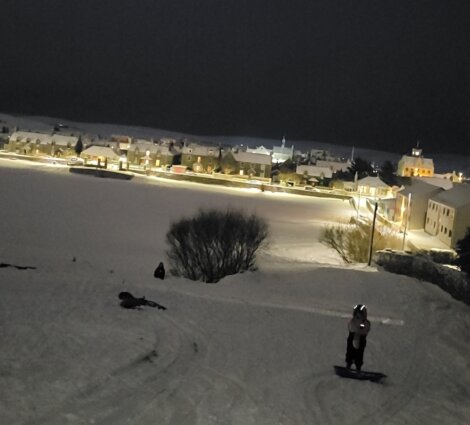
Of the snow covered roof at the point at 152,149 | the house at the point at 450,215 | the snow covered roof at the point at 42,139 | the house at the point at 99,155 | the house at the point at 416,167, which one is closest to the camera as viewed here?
the house at the point at 450,215

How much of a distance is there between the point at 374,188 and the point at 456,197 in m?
40.3

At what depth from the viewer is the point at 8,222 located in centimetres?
3319

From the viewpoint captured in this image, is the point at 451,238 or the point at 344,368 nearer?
the point at 344,368

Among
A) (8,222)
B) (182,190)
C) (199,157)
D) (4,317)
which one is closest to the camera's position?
(4,317)

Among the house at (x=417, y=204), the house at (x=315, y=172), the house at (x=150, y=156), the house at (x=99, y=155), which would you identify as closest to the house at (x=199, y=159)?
the house at (x=150, y=156)

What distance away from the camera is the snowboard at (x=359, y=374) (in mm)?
8352

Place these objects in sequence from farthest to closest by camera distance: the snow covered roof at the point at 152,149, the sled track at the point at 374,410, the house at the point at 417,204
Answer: the snow covered roof at the point at 152,149 → the house at the point at 417,204 → the sled track at the point at 374,410

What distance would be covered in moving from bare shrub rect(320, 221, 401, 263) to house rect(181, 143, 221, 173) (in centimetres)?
6238

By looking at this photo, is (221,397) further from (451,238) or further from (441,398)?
(451,238)

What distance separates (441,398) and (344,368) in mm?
1429

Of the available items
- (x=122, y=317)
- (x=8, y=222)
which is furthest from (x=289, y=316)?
(x=8, y=222)

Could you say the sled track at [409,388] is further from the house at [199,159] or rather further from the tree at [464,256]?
the house at [199,159]

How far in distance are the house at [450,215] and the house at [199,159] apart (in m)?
57.3

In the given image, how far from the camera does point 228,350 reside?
29.2 ft
